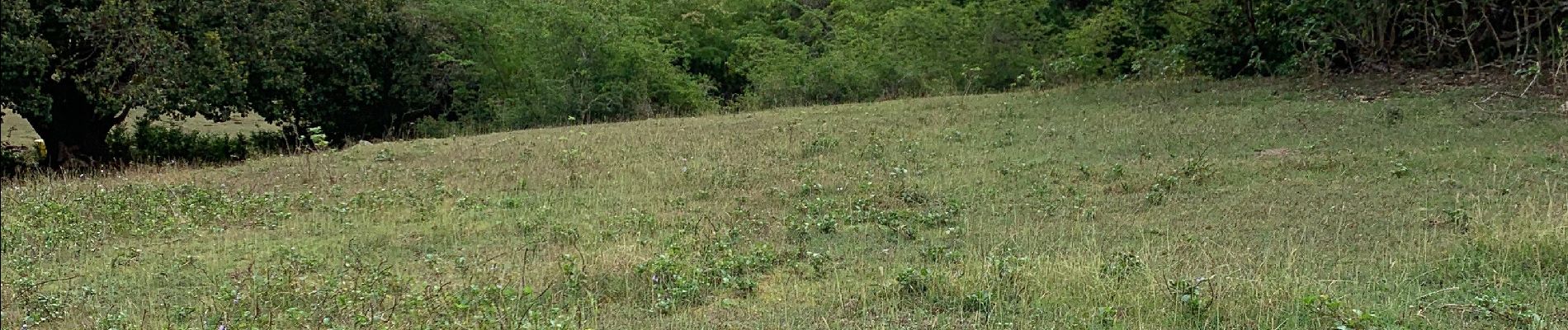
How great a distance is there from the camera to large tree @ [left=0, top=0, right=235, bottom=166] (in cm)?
1311

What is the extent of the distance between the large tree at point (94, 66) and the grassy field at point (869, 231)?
3906 mm

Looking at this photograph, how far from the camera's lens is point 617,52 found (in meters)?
20.7

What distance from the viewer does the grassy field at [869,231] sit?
4527mm

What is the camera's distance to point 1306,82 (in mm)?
13633

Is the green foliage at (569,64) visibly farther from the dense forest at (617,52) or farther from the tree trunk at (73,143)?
the tree trunk at (73,143)

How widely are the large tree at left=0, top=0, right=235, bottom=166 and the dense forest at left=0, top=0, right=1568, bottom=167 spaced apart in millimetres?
32

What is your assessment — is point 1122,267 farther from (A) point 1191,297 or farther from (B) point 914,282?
(B) point 914,282

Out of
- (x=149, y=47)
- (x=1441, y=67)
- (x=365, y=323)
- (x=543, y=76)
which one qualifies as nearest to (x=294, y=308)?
(x=365, y=323)

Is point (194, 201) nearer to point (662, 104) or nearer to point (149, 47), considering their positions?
point (149, 47)

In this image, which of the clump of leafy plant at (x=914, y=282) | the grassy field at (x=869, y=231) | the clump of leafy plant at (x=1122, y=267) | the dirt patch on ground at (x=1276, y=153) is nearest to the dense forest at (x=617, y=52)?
the grassy field at (x=869, y=231)

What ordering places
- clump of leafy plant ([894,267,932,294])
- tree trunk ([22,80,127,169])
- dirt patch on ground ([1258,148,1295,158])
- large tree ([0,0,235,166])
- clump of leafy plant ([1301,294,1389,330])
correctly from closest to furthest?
clump of leafy plant ([1301,294,1389,330]) < clump of leafy plant ([894,267,932,294]) < dirt patch on ground ([1258,148,1295,158]) < large tree ([0,0,235,166]) < tree trunk ([22,80,127,169])

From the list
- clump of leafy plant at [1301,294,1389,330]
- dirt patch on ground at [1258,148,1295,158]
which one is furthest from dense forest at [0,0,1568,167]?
clump of leafy plant at [1301,294,1389,330]

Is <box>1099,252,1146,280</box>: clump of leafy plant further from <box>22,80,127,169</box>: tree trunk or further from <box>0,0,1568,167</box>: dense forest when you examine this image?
<box>22,80,127,169</box>: tree trunk

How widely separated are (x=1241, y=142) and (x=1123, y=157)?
121 centimetres
